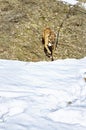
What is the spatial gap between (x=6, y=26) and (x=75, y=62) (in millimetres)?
4320

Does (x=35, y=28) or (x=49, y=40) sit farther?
(x=35, y=28)

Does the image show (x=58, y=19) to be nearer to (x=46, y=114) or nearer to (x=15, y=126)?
(x=46, y=114)

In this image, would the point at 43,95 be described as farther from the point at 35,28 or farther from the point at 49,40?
the point at 35,28

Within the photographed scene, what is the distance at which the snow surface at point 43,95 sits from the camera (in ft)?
40.3

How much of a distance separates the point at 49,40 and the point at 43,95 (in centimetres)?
583

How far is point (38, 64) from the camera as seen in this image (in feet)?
59.4

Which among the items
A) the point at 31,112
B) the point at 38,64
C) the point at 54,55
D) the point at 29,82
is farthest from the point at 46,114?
the point at 54,55

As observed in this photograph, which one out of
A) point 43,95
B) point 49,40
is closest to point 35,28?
point 49,40

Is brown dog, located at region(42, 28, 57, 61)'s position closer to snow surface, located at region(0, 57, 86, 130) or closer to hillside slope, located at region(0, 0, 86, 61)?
hillside slope, located at region(0, 0, 86, 61)

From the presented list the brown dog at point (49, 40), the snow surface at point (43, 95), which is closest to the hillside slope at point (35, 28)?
the brown dog at point (49, 40)

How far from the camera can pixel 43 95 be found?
14.5 meters

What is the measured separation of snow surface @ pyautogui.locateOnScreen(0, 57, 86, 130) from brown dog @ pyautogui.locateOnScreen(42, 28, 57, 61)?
41.1 inches

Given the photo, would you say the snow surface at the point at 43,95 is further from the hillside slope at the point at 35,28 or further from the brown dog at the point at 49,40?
the brown dog at the point at 49,40

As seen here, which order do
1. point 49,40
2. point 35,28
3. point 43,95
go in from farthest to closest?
point 35,28 < point 49,40 < point 43,95
